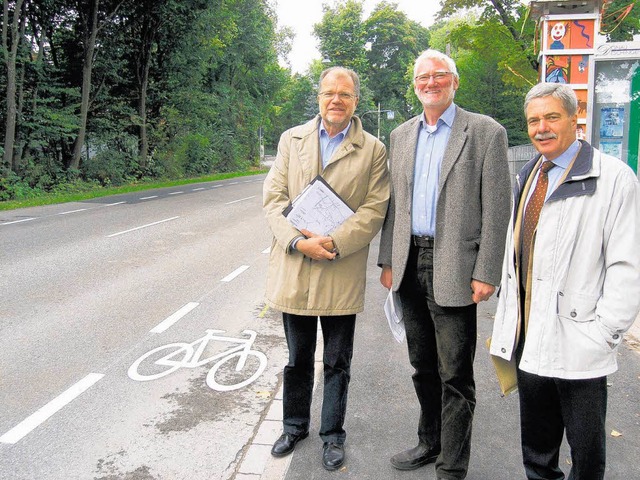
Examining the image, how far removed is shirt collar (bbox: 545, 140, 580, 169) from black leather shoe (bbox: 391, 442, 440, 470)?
1745 millimetres

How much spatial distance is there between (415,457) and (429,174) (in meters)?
1.57

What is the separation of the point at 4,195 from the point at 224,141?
24036 millimetres

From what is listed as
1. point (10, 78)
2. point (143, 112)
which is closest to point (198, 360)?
point (10, 78)

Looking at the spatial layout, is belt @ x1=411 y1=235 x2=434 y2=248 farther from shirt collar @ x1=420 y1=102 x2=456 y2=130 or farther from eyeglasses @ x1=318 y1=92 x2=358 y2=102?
eyeglasses @ x1=318 y1=92 x2=358 y2=102

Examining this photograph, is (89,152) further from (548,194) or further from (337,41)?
(337,41)

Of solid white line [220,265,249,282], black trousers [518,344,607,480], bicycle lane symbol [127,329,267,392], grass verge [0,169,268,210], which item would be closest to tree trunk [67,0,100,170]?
grass verge [0,169,268,210]

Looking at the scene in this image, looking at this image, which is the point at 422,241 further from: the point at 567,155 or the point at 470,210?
the point at 567,155

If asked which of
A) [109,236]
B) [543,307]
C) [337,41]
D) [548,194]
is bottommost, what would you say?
[109,236]

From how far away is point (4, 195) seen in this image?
1945 centimetres

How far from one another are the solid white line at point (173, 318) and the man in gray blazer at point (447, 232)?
341 cm

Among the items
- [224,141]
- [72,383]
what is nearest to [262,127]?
[224,141]

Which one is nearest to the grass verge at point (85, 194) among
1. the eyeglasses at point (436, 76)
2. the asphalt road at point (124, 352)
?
the asphalt road at point (124, 352)

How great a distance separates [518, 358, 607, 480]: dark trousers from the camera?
261 cm

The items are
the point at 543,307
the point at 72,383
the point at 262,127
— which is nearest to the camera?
the point at 543,307
